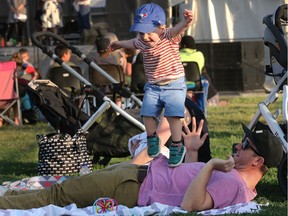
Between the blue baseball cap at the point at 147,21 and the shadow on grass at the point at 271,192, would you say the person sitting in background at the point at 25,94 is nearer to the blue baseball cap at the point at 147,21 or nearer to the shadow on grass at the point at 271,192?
the shadow on grass at the point at 271,192

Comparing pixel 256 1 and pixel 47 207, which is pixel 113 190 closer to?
pixel 47 207

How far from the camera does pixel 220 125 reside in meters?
14.9

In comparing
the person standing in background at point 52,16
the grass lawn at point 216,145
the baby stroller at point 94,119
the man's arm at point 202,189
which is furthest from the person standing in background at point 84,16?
the man's arm at point 202,189

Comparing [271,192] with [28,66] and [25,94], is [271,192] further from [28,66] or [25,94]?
[28,66]

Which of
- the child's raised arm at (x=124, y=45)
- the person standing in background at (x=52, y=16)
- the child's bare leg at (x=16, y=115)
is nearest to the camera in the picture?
the child's raised arm at (x=124, y=45)

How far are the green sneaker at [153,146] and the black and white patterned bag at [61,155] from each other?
200 centimetres

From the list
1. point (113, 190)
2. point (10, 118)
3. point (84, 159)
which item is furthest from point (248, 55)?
point (113, 190)

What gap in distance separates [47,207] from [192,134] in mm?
1355

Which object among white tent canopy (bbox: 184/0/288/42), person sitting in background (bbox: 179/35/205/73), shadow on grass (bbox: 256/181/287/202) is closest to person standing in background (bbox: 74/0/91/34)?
white tent canopy (bbox: 184/0/288/42)

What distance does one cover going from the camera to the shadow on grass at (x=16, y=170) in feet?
33.7

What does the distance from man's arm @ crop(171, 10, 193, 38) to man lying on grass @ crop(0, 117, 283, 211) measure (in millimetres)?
1118

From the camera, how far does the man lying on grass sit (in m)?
7.06

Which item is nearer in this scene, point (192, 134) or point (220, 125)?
point (192, 134)

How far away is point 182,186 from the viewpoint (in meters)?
7.14
